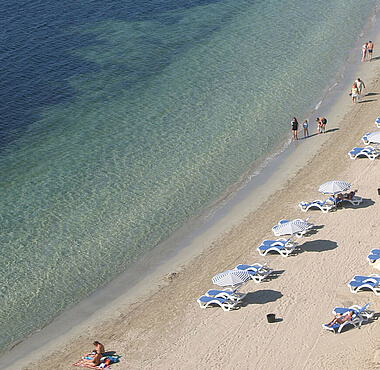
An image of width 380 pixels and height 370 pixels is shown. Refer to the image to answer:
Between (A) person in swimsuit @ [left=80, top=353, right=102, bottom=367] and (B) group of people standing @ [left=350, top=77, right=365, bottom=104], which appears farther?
(B) group of people standing @ [left=350, top=77, right=365, bottom=104]

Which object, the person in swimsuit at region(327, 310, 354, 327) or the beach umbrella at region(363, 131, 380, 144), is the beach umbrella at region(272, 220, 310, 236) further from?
the beach umbrella at region(363, 131, 380, 144)

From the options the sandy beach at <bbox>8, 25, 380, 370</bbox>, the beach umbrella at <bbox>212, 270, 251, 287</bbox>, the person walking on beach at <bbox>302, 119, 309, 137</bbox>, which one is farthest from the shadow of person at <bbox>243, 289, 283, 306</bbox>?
the person walking on beach at <bbox>302, 119, 309, 137</bbox>

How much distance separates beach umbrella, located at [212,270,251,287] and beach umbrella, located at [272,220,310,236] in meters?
3.00

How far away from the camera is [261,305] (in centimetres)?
2248

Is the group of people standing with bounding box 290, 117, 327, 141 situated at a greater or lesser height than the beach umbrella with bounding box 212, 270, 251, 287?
greater

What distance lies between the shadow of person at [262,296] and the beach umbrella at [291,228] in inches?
112

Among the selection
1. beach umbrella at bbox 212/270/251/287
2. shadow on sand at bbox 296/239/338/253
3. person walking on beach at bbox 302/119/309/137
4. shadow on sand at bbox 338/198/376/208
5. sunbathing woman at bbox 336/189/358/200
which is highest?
person walking on beach at bbox 302/119/309/137

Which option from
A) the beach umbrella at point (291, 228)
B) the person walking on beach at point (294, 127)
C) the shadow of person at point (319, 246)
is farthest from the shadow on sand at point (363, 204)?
the person walking on beach at point (294, 127)

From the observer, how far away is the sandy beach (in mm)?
20156

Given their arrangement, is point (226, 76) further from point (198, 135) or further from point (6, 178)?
point (6, 178)

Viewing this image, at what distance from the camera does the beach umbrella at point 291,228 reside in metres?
25.1

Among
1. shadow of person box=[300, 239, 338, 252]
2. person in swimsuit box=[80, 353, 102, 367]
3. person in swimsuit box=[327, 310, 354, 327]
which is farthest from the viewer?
shadow of person box=[300, 239, 338, 252]

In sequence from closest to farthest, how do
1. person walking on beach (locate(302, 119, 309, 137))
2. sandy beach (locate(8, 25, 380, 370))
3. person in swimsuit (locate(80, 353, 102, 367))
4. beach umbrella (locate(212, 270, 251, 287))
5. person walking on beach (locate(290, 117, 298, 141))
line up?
sandy beach (locate(8, 25, 380, 370)), person in swimsuit (locate(80, 353, 102, 367)), beach umbrella (locate(212, 270, 251, 287)), person walking on beach (locate(290, 117, 298, 141)), person walking on beach (locate(302, 119, 309, 137))

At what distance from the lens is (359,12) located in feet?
167
